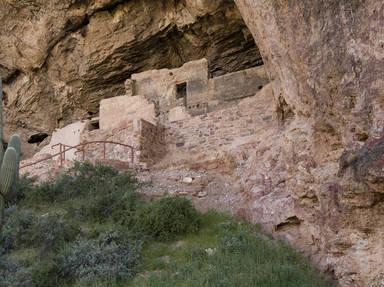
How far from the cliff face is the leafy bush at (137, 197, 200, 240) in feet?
28.5

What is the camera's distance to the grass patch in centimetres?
809

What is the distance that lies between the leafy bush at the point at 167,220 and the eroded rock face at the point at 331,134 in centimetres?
120

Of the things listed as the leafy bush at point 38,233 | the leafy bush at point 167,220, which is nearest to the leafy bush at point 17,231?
the leafy bush at point 38,233

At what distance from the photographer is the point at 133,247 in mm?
9203

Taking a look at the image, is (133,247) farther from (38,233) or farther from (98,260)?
(38,233)

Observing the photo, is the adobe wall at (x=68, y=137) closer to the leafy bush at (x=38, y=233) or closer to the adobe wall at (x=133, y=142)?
the adobe wall at (x=133, y=142)

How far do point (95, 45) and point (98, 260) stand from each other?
11.5 metres

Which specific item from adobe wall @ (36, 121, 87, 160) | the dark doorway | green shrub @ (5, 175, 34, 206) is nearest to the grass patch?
green shrub @ (5, 175, 34, 206)

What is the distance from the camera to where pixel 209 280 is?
7.71 m

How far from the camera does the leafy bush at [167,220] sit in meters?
9.96

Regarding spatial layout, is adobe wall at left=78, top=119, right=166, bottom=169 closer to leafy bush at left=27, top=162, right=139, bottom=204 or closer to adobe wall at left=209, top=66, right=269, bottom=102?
leafy bush at left=27, top=162, right=139, bottom=204

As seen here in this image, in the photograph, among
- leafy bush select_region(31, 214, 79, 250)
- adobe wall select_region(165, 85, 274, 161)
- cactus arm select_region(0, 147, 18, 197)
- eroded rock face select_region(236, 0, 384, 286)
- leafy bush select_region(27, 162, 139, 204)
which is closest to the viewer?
cactus arm select_region(0, 147, 18, 197)

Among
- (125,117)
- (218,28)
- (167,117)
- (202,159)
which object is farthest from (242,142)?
(218,28)

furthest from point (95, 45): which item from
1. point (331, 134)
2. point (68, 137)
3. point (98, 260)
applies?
point (331, 134)
